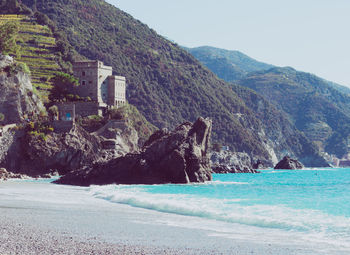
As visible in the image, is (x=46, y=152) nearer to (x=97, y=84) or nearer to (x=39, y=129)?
(x=39, y=129)

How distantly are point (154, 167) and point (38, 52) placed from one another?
58002 millimetres

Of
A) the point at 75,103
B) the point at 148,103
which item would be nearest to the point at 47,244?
the point at 75,103

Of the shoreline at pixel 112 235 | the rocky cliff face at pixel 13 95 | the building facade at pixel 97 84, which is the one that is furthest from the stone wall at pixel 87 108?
the shoreline at pixel 112 235

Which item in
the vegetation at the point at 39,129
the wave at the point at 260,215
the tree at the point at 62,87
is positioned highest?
the tree at the point at 62,87

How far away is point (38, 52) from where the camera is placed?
104m

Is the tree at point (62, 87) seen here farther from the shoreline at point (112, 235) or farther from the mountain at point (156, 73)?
the mountain at point (156, 73)

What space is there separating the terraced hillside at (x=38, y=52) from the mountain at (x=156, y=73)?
2950 cm

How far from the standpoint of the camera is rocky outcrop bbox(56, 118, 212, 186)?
171ft

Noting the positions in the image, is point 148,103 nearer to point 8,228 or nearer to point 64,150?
point 64,150

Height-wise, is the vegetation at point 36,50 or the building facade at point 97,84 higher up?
the vegetation at point 36,50

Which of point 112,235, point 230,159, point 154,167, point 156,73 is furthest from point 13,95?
point 156,73

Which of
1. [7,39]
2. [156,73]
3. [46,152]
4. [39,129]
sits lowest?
[46,152]

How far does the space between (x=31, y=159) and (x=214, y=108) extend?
105201mm

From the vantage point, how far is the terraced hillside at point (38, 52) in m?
94.4
